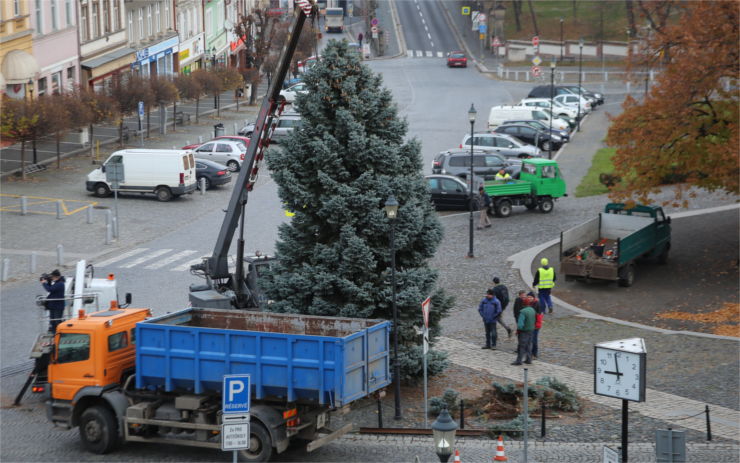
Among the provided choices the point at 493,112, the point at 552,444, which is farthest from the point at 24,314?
the point at 493,112

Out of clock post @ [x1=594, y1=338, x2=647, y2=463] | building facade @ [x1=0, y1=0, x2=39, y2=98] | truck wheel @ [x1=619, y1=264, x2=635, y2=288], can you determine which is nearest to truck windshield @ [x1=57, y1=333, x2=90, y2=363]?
clock post @ [x1=594, y1=338, x2=647, y2=463]

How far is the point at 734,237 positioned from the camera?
37750 mm

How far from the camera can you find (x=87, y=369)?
19422mm

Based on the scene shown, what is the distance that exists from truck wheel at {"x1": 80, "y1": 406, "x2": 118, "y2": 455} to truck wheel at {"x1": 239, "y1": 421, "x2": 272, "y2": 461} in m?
2.43

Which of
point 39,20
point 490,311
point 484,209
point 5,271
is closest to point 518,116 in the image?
Result: point 484,209

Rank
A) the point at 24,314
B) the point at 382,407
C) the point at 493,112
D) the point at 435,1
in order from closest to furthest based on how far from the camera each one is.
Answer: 1. the point at 382,407
2. the point at 24,314
3. the point at 493,112
4. the point at 435,1

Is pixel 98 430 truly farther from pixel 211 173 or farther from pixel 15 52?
pixel 15 52

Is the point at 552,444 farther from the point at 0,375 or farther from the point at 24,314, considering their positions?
the point at 24,314

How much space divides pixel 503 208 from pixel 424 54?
6047cm

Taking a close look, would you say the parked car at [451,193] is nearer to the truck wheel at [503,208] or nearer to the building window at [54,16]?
the truck wheel at [503,208]

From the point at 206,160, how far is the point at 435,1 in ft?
294

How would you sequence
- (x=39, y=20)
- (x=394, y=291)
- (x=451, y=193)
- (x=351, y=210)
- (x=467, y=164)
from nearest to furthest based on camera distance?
(x=394, y=291)
(x=351, y=210)
(x=451, y=193)
(x=467, y=164)
(x=39, y=20)

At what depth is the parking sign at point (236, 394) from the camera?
53.5 ft

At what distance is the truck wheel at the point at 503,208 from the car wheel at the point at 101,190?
1484 centimetres
